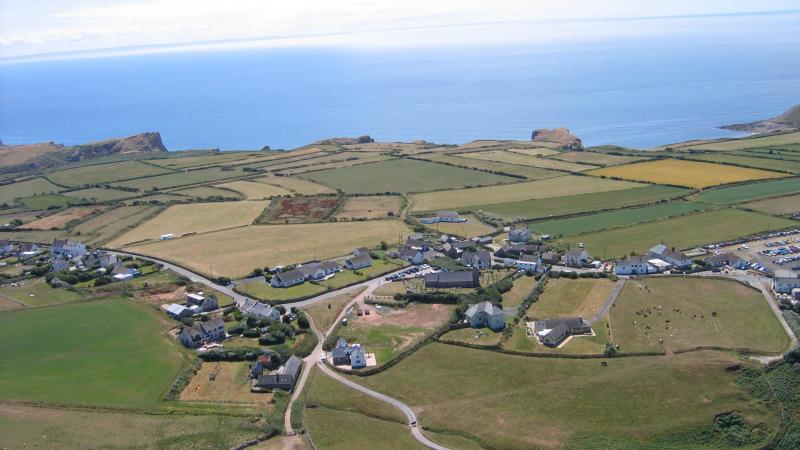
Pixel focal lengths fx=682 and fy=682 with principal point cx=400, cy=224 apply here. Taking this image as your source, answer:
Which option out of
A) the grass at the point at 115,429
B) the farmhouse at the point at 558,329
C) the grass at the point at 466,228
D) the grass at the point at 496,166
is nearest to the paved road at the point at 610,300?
the farmhouse at the point at 558,329

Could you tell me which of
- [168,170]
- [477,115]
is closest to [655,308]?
[168,170]

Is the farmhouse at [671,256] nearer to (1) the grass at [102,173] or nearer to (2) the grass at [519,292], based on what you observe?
(2) the grass at [519,292]

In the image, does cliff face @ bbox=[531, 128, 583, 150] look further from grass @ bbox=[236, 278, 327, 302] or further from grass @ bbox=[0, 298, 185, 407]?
grass @ bbox=[0, 298, 185, 407]

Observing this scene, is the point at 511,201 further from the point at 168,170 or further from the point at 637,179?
the point at 168,170

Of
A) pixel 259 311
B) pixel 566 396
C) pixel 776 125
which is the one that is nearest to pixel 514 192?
pixel 259 311

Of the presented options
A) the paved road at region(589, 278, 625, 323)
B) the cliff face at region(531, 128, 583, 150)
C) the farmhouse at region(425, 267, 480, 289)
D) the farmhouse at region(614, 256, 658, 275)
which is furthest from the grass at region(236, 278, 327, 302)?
the cliff face at region(531, 128, 583, 150)

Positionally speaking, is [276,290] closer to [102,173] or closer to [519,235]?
[519,235]
